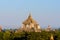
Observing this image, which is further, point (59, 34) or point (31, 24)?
point (31, 24)

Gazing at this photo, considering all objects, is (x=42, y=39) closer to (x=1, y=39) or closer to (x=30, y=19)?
(x=1, y=39)

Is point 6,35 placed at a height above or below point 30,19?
below

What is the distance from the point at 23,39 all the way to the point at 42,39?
5605 millimetres

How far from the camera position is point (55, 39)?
50.4m

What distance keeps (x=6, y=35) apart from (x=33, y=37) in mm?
6480

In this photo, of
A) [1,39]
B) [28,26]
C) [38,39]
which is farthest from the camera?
[28,26]

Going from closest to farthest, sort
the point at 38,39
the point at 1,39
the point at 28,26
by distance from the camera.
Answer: the point at 38,39 → the point at 1,39 → the point at 28,26

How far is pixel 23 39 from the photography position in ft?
179

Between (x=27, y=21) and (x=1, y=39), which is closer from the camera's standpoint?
(x=1, y=39)

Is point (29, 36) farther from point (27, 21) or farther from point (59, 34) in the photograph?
point (27, 21)

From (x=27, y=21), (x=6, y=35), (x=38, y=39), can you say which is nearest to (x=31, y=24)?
(x=27, y=21)

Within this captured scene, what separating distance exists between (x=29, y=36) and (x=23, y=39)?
2508 mm

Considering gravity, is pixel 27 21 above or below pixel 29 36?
above

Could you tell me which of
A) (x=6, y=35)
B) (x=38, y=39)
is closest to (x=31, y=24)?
(x=6, y=35)
